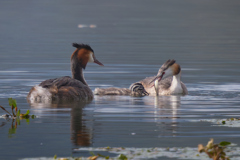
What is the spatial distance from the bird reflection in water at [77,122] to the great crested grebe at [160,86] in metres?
2.21

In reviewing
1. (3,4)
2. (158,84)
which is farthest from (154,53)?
(3,4)

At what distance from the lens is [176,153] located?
9.84 meters

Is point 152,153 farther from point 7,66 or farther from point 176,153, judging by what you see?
point 7,66

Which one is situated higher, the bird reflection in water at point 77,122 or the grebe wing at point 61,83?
the grebe wing at point 61,83

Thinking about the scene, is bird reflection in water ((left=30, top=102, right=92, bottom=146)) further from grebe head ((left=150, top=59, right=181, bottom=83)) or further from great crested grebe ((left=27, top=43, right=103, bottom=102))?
grebe head ((left=150, top=59, right=181, bottom=83))

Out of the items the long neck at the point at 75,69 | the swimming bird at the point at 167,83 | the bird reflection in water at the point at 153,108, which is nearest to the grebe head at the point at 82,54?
the long neck at the point at 75,69

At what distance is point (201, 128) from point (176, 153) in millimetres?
2380

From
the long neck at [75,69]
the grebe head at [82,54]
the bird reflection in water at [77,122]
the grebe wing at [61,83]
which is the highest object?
the grebe head at [82,54]

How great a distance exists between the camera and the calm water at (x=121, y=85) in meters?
11.0

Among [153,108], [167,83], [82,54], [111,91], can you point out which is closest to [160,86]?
[167,83]

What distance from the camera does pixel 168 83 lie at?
20.0m

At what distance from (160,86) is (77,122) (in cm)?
693

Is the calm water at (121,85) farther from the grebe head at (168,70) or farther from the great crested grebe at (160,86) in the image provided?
the grebe head at (168,70)

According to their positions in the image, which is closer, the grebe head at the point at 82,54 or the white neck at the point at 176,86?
the grebe head at the point at 82,54
